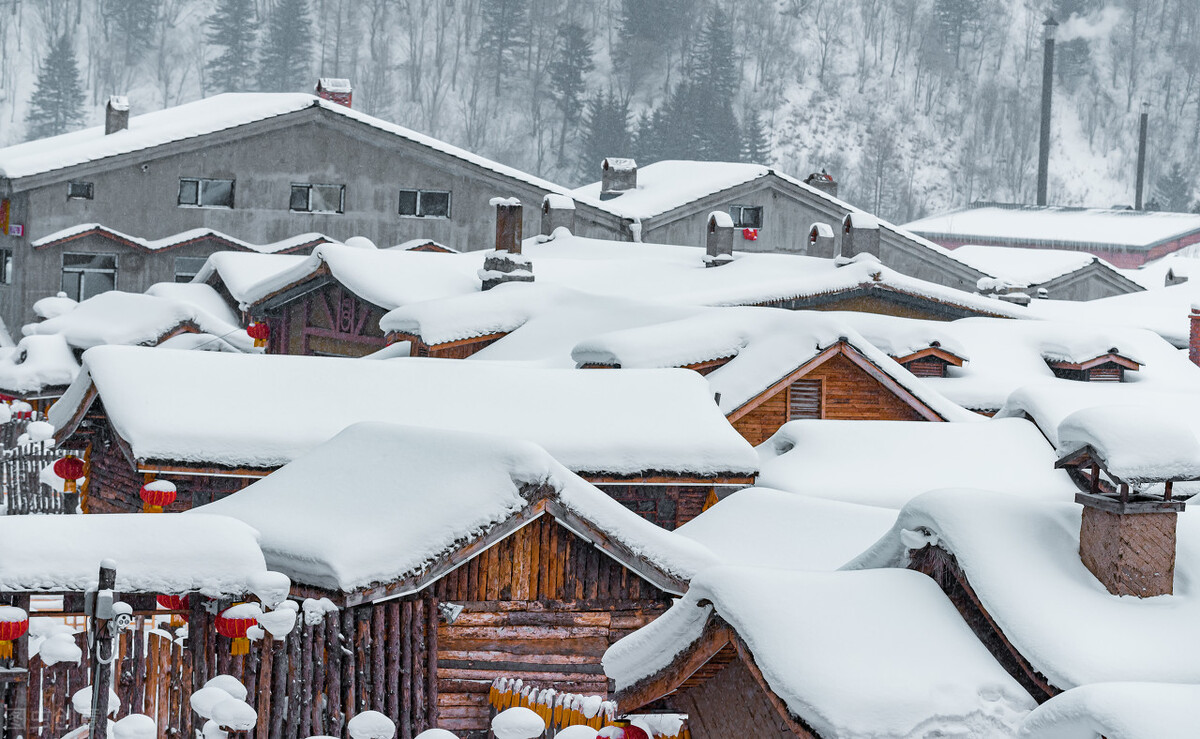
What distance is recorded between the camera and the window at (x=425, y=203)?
44.1 metres

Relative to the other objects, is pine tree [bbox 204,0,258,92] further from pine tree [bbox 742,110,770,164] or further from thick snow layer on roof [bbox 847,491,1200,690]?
thick snow layer on roof [bbox 847,491,1200,690]

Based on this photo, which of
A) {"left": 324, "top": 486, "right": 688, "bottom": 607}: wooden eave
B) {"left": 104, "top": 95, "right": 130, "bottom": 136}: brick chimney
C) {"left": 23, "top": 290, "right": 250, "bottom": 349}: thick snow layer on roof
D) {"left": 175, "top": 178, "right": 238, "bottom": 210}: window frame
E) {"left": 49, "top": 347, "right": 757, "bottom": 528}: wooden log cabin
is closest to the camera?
{"left": 324, "top": 486, "right": 688, "bottom": 607}: wooden eave

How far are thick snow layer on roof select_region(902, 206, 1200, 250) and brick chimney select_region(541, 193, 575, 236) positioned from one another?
154 feet

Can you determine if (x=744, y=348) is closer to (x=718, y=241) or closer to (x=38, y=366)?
(x=718, y=241)

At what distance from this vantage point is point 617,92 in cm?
12838

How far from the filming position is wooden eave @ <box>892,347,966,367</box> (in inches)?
1067

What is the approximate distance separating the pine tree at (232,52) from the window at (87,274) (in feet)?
274

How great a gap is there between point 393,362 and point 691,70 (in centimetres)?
9734

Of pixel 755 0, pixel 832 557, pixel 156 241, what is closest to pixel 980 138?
pixel 755 0

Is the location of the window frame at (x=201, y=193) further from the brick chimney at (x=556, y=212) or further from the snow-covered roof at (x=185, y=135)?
the brick chimney at (x=556, y=212)

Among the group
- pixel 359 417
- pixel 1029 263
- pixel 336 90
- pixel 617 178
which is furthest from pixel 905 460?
pixel 1029 263

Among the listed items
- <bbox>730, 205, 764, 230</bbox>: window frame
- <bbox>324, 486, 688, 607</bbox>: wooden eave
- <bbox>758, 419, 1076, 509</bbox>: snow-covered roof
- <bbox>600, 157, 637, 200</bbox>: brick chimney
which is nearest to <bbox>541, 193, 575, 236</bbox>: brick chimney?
<bbox>730, 205, 764, 230</bbox>: window frame

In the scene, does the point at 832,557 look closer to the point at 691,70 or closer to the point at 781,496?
the point at 781,496

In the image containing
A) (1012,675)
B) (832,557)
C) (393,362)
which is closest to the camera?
(1012,675)
